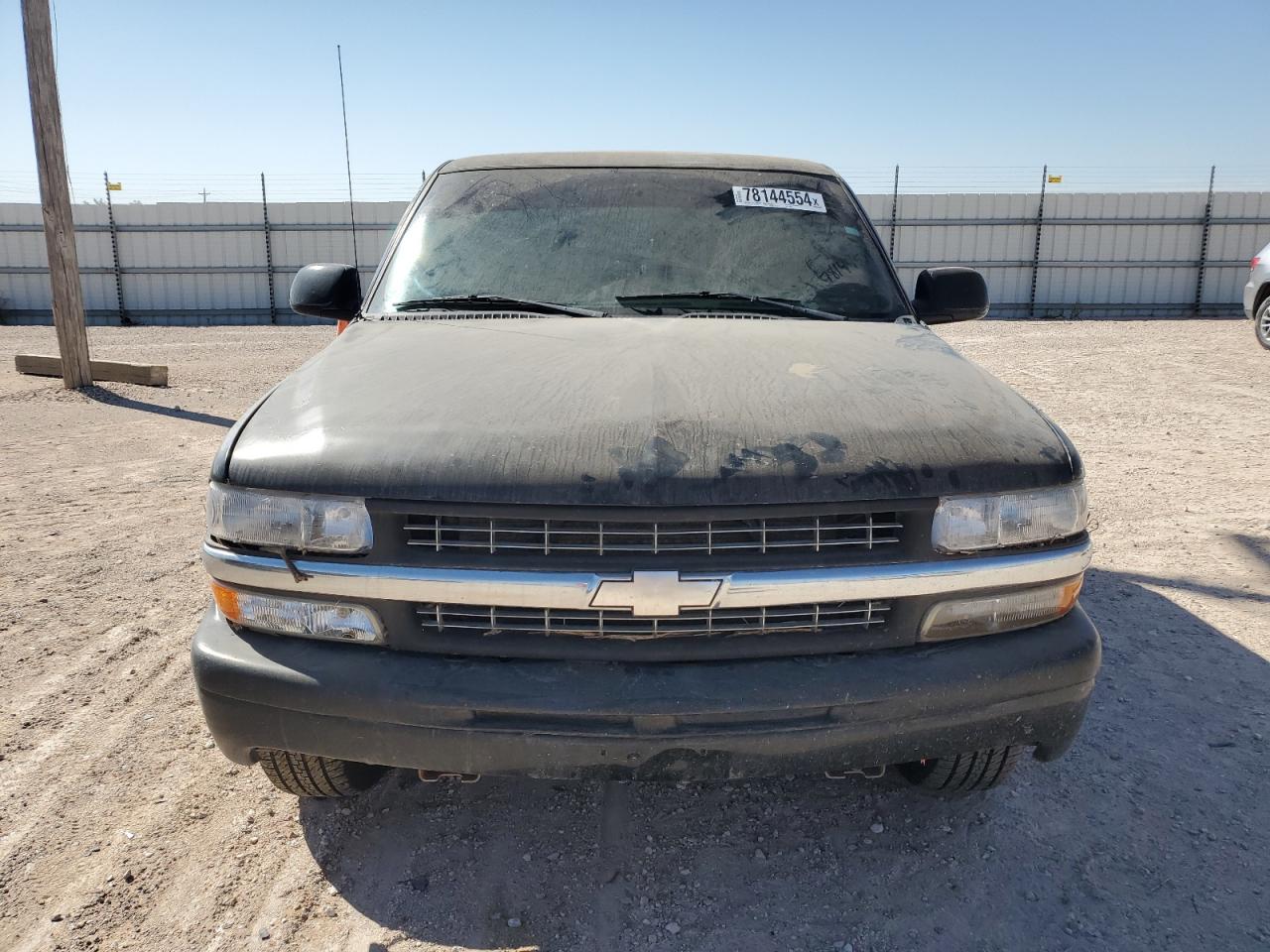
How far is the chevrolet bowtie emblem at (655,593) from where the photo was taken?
1877 mm

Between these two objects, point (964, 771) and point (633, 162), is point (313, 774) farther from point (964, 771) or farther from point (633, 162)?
point (633, 162)

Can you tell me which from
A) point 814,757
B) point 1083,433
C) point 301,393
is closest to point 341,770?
point 301,393

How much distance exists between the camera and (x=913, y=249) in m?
22.1

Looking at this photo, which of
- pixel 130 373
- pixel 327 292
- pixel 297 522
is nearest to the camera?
pixel 297 522

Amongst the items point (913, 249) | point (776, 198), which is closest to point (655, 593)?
point (776, 198)

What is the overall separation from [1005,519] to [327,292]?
2.44 metres

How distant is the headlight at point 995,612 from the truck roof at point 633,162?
2094 mm

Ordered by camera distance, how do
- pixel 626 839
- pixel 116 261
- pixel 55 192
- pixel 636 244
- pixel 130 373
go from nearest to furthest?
pixel 626 839
pixel 636 244
pixel 55 192
pixel 130 373
pixel 116 261

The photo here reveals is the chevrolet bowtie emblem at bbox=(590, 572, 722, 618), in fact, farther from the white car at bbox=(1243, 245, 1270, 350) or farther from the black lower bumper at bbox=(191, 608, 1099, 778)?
the white car at bbox=(1243, 245, 1270, 350)

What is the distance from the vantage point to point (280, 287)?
21875mm

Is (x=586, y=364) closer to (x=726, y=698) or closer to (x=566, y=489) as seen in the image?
(x=566, y=489)

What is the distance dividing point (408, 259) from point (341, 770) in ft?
5.76

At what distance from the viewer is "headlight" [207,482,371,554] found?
77.1 inches

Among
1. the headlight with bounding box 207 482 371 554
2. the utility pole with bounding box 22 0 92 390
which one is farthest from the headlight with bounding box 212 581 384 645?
the utility pole with bounding box 22 0 92 390
